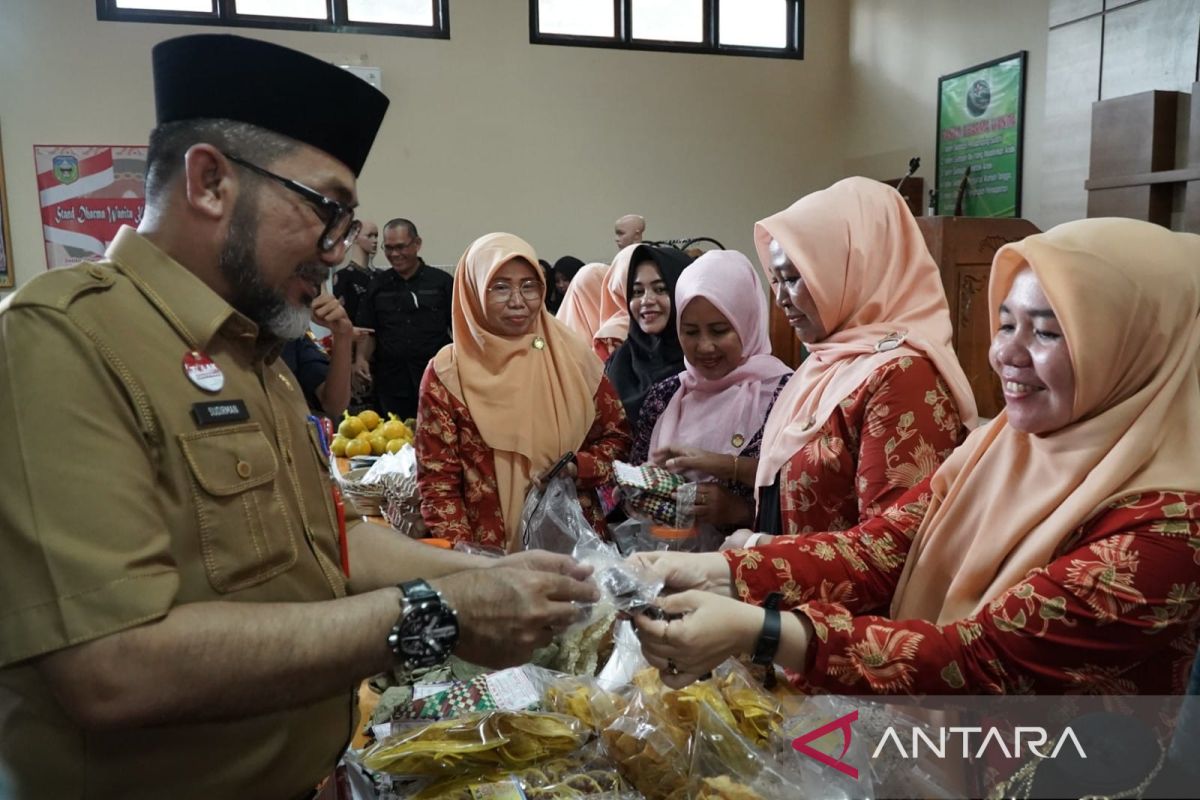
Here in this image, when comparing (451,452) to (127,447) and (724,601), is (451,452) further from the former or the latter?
(127,447)

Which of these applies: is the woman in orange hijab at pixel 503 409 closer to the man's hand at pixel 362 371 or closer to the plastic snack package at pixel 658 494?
the plastic snack package at pixel 658 494

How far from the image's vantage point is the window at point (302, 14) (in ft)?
22.7

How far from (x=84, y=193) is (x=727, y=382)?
6.57 metres

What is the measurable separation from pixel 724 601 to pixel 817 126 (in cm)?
815

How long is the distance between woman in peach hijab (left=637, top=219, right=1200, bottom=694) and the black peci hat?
93cm

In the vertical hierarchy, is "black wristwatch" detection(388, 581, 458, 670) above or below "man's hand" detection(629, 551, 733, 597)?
above

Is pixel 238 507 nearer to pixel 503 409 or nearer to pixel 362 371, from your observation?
pixel 503 409

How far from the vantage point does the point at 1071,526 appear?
1.28 m

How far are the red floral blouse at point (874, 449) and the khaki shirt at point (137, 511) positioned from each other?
1099mm

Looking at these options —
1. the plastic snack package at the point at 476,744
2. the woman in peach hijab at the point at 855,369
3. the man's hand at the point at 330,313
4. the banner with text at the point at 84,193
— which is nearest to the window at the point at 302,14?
the banner with text at the point at 84,193

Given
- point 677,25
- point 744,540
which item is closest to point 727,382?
point 744,540

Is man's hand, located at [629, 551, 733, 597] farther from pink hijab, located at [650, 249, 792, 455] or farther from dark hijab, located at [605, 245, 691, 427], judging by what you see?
dark hijab, located at [605, 245, 691, 427]

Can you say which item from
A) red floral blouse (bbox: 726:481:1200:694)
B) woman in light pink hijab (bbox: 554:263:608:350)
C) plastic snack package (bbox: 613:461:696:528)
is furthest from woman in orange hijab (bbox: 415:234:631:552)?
woman in light pink hijab (bbox: 554:263:608:350)

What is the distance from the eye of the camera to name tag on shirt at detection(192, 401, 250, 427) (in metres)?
1.04
